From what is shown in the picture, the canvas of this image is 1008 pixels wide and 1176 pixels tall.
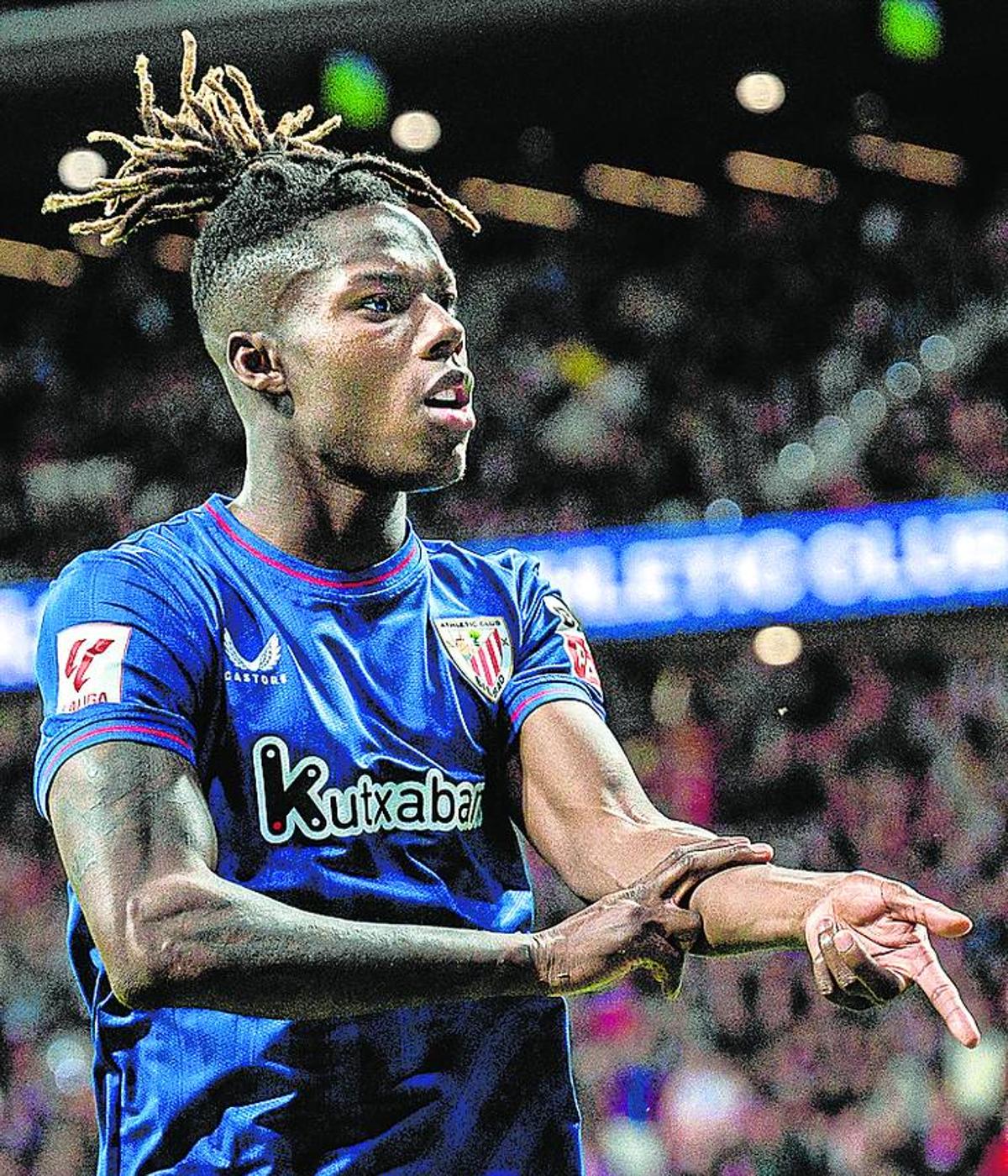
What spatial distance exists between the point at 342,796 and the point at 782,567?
25.8 feet

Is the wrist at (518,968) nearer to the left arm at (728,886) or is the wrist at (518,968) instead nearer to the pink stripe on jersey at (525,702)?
the left arm at (728,886)

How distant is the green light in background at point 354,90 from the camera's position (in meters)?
11.0

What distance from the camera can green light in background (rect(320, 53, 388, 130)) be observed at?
434 inches

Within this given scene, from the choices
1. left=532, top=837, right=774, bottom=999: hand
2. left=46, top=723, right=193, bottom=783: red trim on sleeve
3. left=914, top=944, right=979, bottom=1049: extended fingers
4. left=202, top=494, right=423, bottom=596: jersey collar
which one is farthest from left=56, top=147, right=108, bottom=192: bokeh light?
left=914, top=944, right=979, bottom=1049: extended fingers

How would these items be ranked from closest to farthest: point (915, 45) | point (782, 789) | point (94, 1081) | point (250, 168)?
1. point (94, 1081)
2. point (250, 168)
3. point (782, 789)
4. point (915, 45)

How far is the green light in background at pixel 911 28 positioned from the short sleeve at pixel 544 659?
8.71 m

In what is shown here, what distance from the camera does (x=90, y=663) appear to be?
233cm

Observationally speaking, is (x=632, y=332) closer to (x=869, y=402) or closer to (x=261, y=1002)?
(x=869, y=402)

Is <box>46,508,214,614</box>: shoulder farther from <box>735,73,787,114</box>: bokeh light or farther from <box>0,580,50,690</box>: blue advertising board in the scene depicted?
<box>735,73,787,114</box>: bokeh light

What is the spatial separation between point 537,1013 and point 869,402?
850 centimetres

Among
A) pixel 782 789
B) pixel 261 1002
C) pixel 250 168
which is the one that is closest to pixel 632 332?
pixel 782 789

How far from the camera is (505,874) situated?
8.43 ft

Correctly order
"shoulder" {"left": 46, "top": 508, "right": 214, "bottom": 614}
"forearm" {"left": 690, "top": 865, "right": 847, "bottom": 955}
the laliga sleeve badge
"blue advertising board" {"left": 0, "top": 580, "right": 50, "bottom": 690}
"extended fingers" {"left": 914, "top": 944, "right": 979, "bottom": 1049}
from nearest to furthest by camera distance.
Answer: "extended fingers" {"left": 914, "top": 944, "right": 979, "bottom": 1049} < "forearm" {"left": 690, "top": 865, "right": 847, "bottom": 955} < "shoulder" {"left": 46, "top": 508, "right": 214, "bottom": 614} < the laliga sleeve badge < "blue advertising board" {"left": 0, "top": 580, "right": 50, "bottom": 690}

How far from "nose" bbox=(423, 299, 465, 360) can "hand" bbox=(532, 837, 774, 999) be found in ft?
2.42
